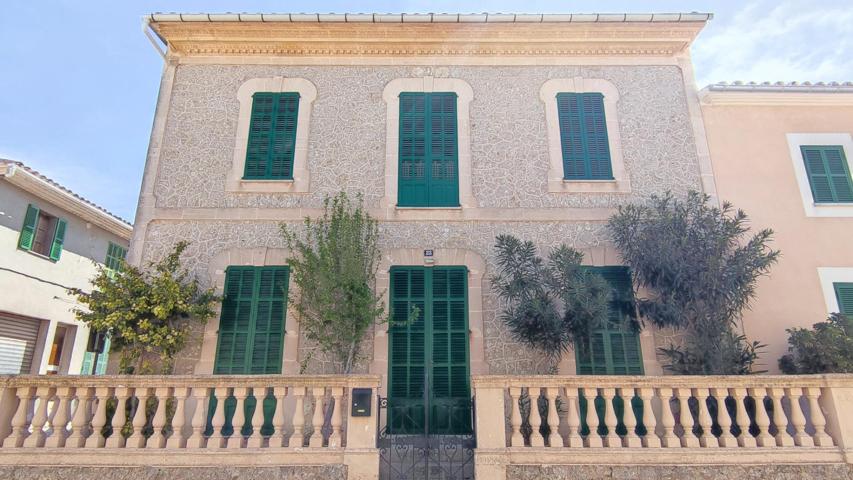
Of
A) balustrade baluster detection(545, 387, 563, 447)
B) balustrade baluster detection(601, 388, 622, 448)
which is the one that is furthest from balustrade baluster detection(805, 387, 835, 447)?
balustrade baluster detection(545, 387, 563, 447)

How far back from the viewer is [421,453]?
6.50m

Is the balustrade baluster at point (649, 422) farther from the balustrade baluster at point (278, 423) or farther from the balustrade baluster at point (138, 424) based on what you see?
the balustrade baluster at point (138, 424)

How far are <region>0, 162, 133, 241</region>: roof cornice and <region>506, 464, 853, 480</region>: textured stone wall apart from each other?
12.5m

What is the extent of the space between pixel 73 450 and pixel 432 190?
605 cm

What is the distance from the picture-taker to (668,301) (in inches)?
308

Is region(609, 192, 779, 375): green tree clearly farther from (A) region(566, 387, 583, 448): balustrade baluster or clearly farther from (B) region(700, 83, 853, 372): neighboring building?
(A) region(566, 387, 583, 448): balustrade baluster

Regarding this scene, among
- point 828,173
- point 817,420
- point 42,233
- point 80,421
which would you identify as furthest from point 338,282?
point 42,233

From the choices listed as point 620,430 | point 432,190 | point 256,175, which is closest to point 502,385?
point 620,430

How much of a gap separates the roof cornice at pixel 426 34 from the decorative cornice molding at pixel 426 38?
0.7 inches

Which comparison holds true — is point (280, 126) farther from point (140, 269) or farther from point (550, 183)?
point (550, 183)

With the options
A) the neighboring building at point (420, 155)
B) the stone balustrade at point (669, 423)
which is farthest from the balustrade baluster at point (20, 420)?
the stone balustrade at point (669, 423)

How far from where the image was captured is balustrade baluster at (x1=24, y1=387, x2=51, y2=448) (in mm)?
5673

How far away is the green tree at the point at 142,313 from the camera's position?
7660mm

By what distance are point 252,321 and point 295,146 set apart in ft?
10.3
